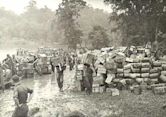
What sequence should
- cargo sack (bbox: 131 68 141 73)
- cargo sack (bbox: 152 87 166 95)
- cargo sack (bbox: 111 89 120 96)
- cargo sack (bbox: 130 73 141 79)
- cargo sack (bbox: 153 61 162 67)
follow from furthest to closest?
cargo sack (bbox: 153 61 162 67)
cargo sack (bbox: 131 68 141 73)
cargo sack (bbox: 130 73 141 79)
cargo sack (bbox: 111 89 120 96)
cargo sack (bbox: 152 87 166 95)

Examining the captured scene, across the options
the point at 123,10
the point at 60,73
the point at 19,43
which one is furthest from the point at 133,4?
the point at 19,43

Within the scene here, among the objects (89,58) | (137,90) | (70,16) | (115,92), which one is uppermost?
(70,16)

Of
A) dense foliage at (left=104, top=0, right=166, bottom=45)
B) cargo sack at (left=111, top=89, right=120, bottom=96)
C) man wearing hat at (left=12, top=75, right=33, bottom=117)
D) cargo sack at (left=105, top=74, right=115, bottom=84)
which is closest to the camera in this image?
man wearing hat at (left=12, top=75, right=33, bottom=117)

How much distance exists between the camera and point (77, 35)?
164ft

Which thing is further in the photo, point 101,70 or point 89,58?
point 89,58

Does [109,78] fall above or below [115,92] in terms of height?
above

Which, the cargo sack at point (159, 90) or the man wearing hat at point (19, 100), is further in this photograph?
the cargo sack at point (159, 90)

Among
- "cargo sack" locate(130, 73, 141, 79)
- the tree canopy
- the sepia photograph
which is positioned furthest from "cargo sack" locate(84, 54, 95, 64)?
the tree canopy

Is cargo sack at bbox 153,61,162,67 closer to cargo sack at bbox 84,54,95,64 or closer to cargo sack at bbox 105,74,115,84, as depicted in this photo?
cargo sack at bbox 105,74,115,84

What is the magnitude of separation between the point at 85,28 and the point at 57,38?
1324 centimetres

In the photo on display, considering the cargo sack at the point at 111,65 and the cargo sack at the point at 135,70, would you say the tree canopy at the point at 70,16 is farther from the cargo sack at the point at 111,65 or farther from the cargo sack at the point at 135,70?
the cargo sack at the point at 135,70

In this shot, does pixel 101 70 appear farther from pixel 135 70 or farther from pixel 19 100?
pixel 19 100

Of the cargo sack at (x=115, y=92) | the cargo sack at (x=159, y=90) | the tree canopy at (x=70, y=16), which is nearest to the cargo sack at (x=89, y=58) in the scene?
the cargo sack at (x=115, y=92)

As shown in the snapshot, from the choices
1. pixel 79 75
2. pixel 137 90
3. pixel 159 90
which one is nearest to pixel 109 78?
pixel 79 75
